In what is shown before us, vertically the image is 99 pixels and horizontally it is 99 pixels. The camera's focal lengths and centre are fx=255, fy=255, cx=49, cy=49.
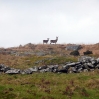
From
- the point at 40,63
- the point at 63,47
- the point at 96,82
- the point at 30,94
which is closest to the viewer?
the point at 30,94

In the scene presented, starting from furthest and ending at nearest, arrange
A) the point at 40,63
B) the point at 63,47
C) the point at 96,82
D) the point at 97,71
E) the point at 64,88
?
1. the point at 63,47
2. the point at 40,63
3. the point at 97,71
4. the point at 96,82
5. the point at 64,88

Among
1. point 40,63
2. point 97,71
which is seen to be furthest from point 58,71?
point 40,63

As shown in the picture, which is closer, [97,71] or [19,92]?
[19,92]

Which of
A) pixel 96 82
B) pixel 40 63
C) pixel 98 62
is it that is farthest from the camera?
pixel 40 63

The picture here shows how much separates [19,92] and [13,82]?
5.40m

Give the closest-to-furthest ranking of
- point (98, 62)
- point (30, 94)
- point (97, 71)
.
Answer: point (30, 94) < point (97, 71) < point (98, 62)

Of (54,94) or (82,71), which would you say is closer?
(54,94)

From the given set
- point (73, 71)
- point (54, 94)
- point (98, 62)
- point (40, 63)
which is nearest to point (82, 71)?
point (73, 71)

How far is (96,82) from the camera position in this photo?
85.5 ft

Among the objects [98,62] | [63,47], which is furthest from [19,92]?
[63,47]

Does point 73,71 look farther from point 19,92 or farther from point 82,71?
point 19,92

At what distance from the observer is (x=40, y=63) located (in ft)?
133

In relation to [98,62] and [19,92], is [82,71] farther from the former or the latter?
[19,92]

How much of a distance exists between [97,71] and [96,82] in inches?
235
